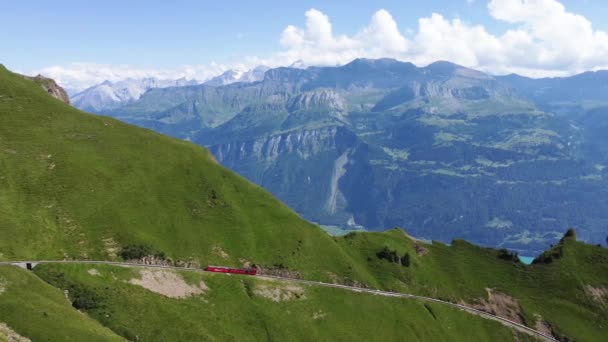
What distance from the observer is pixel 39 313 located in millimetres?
92250

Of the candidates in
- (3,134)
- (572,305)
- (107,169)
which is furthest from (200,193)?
(572,305)

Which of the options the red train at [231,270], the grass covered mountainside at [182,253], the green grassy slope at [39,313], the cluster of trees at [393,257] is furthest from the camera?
the cluster of trees at [393,257]

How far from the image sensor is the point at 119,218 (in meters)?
152

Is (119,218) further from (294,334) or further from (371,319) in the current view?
(371,319)

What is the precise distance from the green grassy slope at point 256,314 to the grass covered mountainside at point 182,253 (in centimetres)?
43

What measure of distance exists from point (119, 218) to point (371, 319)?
8940cm

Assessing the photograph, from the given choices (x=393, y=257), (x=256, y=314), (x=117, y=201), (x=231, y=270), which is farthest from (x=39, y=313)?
(x=393, y=257)

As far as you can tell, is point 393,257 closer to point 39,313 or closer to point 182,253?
point 182,253

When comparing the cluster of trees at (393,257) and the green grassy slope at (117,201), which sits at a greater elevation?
the green grassy slope at (117,201)

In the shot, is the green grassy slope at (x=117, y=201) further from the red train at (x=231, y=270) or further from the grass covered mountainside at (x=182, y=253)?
the red train at (x=231, y=270)

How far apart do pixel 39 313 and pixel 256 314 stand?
60.3 meters

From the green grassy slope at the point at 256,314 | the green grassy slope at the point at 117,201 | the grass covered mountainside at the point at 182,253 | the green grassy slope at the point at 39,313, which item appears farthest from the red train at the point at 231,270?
the green grassy slope at the point at 39,313

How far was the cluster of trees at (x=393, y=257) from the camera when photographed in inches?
7682

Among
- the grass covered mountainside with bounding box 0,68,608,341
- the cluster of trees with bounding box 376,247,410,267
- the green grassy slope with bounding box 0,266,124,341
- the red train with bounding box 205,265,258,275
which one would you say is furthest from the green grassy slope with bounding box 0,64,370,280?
the cluster of trees with bounding box 376,247,410,267
